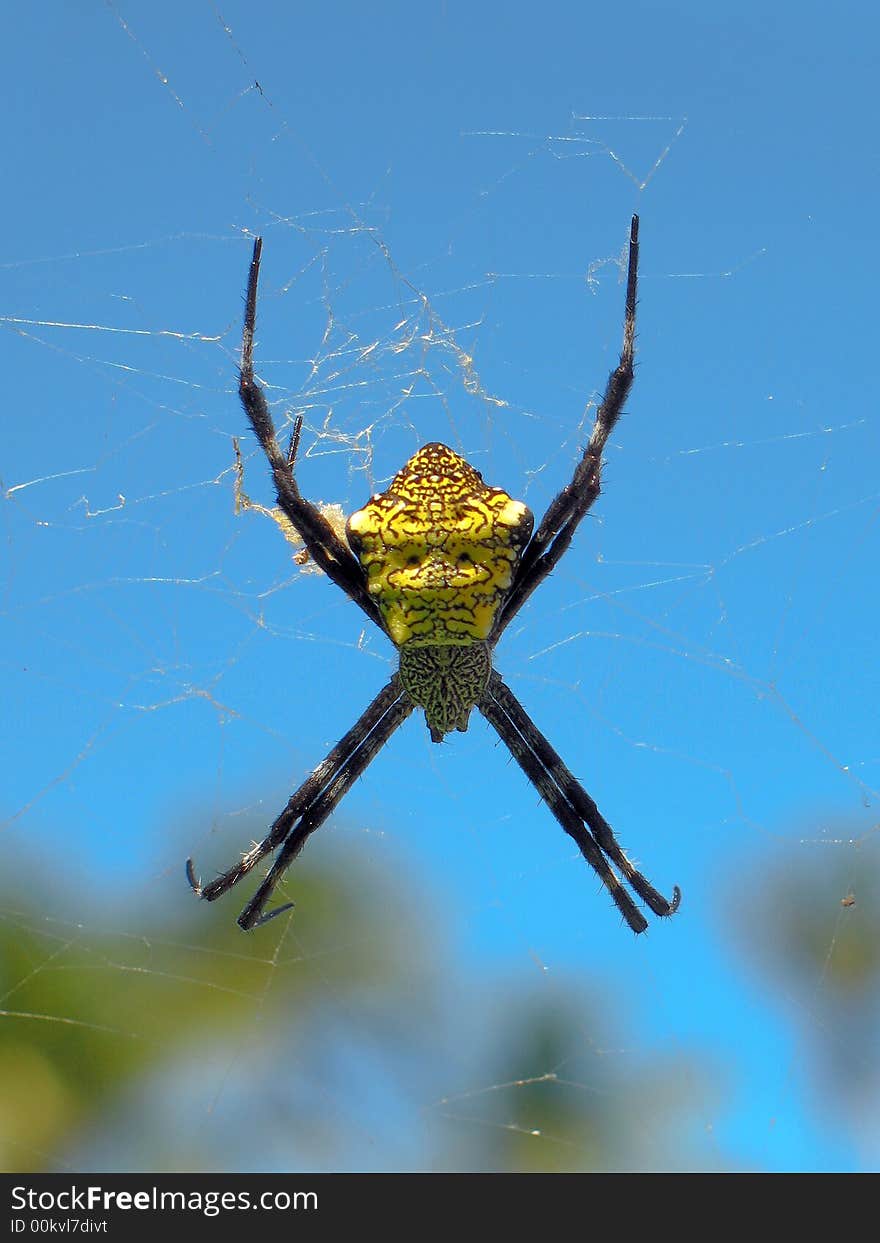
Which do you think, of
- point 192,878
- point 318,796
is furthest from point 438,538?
point 192,878

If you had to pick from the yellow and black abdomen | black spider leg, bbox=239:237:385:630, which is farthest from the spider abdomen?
black spider leg, bbox=239:237:385:630

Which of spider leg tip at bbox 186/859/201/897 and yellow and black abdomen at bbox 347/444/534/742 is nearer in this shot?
yellow and black abdomen at bbox 347/444/534/742

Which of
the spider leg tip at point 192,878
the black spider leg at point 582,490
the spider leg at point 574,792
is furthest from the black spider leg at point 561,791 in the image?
the spider leg tip at point 192,878

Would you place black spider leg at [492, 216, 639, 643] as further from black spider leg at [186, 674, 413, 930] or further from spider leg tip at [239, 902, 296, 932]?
spider leg tip at [239, 902, 296, 932]

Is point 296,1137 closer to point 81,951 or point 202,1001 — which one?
point 202,1001

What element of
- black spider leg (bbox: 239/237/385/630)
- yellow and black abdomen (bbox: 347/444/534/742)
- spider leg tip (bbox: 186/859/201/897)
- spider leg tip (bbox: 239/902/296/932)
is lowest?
spider leg tip (bbox: 239/902/296/932)

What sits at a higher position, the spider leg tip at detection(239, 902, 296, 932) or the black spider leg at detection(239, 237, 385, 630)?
the black spider leg at detection(239, 237, 385, 630)
